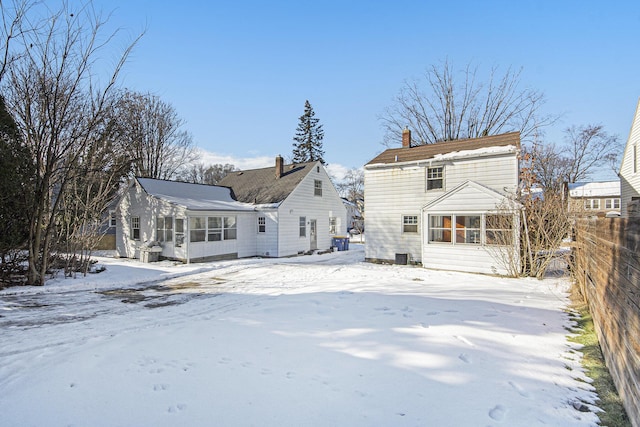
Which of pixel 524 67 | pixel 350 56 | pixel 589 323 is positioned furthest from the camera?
pixel 524 67

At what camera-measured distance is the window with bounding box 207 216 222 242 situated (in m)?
17.7

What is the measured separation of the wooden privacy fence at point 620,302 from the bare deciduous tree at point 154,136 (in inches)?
1153

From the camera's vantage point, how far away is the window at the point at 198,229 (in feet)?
55.5

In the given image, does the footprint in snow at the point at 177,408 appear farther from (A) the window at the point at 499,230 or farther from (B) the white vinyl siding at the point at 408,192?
(B) the white vinyl siding at the point at 408,192

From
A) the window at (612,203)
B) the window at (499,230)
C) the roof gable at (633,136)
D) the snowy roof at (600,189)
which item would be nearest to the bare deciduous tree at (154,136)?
the window at (499,230)

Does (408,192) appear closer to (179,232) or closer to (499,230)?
(499,230)

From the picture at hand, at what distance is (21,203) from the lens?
10.4 metres

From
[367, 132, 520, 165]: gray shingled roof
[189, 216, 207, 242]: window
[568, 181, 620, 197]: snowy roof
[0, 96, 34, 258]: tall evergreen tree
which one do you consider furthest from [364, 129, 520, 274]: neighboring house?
[568, 181, 620, 197]: snowy roof

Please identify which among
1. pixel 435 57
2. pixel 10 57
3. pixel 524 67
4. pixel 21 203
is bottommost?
pixel 21 203

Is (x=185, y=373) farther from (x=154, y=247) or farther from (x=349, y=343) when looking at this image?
(x=154, y=247)

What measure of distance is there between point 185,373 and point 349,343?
2.28 m

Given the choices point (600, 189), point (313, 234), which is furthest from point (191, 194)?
point (600, 189)

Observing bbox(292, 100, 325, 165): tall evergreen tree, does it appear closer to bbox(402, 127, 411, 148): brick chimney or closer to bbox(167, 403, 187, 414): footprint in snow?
bbox(402, 127, 411, 148): brick chimney

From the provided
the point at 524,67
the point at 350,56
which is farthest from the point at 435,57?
the point at 350,56
